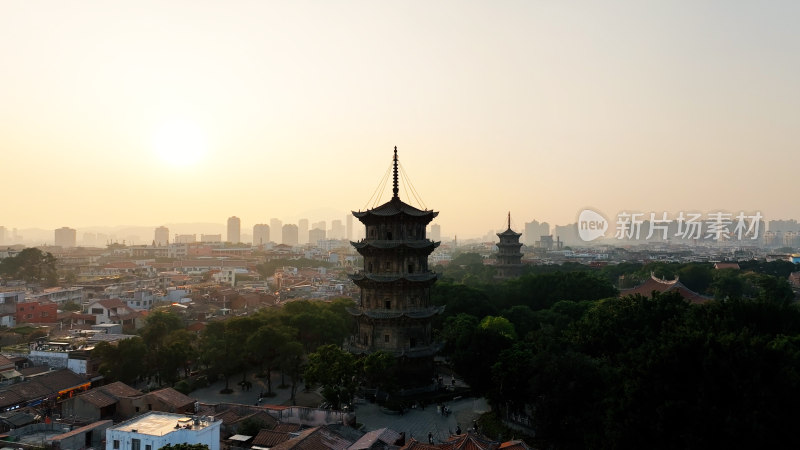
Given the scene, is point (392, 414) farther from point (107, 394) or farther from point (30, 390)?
point (30, 390)

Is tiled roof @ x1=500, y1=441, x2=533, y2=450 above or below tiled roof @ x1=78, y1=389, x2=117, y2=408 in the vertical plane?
above

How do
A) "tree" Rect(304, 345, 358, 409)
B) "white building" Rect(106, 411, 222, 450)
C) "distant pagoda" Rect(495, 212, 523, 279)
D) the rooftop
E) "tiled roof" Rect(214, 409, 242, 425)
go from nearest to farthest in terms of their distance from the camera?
"white building" Rect(106, 411, 222, 450) → the rooftop → "tiled roof" Rect(214, 409, 242, 425) → "tree" Rect(304, 345, 358, 409) → "distant pagoda" Rect(495, 212, 523, 279)

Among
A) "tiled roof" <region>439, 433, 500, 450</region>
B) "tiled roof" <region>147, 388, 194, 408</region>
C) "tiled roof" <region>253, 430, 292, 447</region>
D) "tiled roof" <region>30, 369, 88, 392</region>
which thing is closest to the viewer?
"tiled roof" <region>439, 433, 500, 450</region>

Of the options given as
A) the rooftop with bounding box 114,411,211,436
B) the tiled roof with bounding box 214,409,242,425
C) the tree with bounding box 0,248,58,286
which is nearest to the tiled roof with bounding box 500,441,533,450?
the rooftop with bounding box 114,411,211,436

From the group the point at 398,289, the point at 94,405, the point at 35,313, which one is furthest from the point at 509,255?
the point at 94,405

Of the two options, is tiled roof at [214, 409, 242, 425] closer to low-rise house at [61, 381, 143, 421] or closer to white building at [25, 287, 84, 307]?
low-rise house at [61, 381, 143, 421]

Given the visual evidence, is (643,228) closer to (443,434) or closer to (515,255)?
(515,255)
